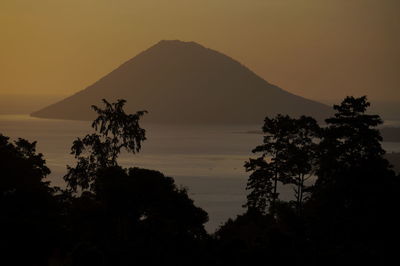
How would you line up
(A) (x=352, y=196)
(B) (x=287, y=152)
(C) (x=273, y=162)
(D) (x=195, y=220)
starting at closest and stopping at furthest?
(D) (x=195, y=220), (A) (x=352, y=196), (B) (x=287, y=152), (C) (x=273, y=162)


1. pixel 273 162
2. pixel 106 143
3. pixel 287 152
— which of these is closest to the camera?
pixel 106 143

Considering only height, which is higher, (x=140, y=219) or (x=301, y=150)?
(x=301, y=150)

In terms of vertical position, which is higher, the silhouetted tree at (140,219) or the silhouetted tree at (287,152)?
the silhouetted tree at (287,152)

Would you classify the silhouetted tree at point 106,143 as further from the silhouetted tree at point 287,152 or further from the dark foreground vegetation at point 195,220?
the silhouetted tree at point 287,152

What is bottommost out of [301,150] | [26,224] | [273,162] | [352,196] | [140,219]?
[26,224]

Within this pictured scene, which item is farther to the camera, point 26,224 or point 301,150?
point 301,150

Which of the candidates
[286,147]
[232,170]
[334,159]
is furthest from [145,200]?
[232,170]

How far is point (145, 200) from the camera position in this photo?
23281mm

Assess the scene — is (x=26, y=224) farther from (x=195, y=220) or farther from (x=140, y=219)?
(x=195, y=220)

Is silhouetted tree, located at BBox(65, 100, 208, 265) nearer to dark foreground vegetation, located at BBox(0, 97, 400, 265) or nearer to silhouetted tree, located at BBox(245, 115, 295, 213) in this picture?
dark foreground vegetation, located at BBox(0, 97, 400, 265)

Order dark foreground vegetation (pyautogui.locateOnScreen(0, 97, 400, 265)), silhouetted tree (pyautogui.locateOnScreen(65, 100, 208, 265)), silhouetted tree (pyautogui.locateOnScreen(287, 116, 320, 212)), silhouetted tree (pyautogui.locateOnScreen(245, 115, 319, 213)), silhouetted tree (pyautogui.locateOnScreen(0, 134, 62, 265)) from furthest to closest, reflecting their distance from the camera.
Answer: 1. silhouetted tree (pyautogui.locateOnScreen(245, 115, 319, 213))
2. silhouetted tree (pyautogui.locateOnScreen(287, 116, 320, 212))
3. silhouetted tree (pyautogui.locateOnScreen(65, 100, 208, 265))
4. dark foreground vegetation (pyautogui.locateOnScreen(0, 97, 400, 265))
5. silhouetted tree (pyautogui.locateOnScreen(0, 134, 62, 265))

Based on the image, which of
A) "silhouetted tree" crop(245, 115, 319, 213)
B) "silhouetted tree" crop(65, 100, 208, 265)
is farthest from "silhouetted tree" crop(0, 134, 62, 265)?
"silhouetted tree" crop(245, 115, 319, 213)

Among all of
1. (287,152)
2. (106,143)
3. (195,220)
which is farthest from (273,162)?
(195,220)

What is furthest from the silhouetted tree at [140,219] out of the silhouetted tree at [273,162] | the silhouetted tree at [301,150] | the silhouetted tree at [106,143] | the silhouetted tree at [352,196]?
the silhouetted tree at [273,162]
